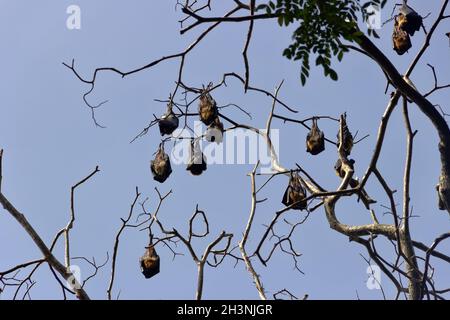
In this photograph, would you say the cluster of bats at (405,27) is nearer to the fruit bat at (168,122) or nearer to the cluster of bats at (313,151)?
the cluster of bats at (313,151)

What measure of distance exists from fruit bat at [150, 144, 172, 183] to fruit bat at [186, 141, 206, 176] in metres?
0.20

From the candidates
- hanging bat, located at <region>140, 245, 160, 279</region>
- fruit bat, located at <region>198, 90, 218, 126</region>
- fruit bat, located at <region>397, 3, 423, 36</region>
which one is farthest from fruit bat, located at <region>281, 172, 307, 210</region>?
fruit bat, located at <region>397, 3, 423, 36</region>

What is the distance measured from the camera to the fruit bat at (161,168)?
688 cm

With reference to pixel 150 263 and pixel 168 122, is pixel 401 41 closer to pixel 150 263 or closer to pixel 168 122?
pixel 168 122

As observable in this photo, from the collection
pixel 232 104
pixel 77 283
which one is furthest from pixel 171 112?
pixel 77 283

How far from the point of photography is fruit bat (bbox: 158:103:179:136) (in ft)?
20.3

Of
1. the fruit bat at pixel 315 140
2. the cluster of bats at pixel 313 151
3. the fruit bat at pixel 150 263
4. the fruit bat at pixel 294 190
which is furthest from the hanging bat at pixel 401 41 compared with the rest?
the fruit bat at pixel 150 263

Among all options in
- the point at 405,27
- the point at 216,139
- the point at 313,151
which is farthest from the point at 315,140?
the point at 405,27

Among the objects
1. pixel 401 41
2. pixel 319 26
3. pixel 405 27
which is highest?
pixel 405 27

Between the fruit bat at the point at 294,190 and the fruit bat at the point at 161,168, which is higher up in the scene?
the fruit bat at the point at 161,168

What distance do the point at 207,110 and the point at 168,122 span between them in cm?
36

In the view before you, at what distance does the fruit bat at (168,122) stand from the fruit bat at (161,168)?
500 mm

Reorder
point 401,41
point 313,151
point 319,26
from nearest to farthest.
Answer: point 319,26 < point 401,41 < point 313,151

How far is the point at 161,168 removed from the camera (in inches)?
271
